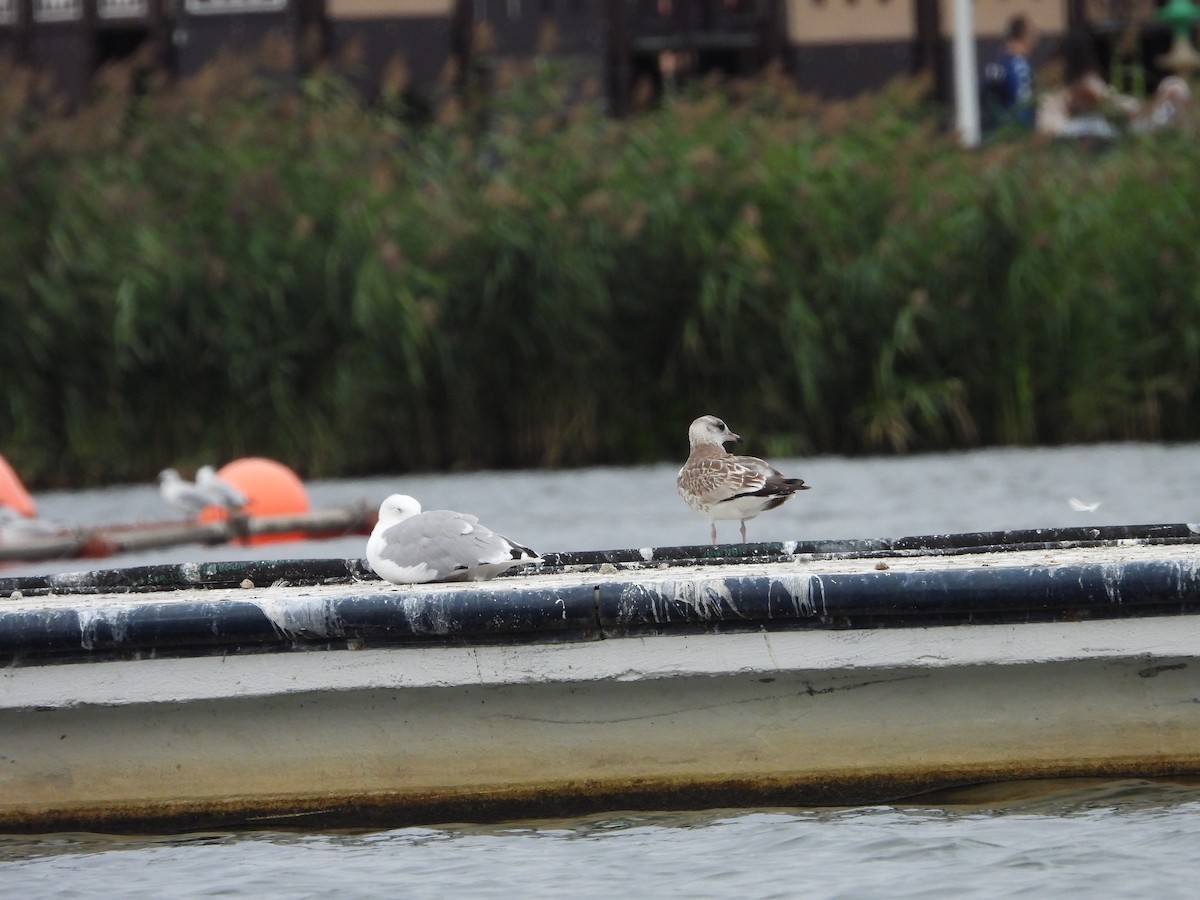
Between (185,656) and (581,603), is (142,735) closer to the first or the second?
(185,656)

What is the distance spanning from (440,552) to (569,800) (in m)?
0.75

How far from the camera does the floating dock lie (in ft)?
17.4

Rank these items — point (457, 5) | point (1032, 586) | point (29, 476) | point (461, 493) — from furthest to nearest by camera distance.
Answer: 1. point (457, 5)
2. point (29, 476)
3. point (461, 493)
4. point (1032, 586)

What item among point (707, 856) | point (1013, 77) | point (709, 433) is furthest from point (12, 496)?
point (1013, 77)

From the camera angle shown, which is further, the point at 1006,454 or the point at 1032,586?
the point at 1006,454

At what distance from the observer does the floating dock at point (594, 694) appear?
531 centimetres

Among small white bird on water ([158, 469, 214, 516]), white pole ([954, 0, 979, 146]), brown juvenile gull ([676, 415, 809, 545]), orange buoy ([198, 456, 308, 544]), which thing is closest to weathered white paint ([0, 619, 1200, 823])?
brown juvenile gull ([676, 415, 809, 545])

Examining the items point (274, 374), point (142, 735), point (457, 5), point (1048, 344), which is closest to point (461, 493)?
point (274, 374)

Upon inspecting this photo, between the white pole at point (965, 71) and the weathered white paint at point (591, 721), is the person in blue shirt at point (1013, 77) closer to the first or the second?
the white pole at point (965, 71)

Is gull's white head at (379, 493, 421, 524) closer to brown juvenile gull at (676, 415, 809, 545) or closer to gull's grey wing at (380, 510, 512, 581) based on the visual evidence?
gull's grey wing at (380, 510, 512, 581)

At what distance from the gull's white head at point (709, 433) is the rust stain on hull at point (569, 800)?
88.6 inches

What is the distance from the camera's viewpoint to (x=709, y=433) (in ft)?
25.3

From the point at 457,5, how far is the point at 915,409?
1049 centimetres

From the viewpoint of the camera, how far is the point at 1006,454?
14648 mm
